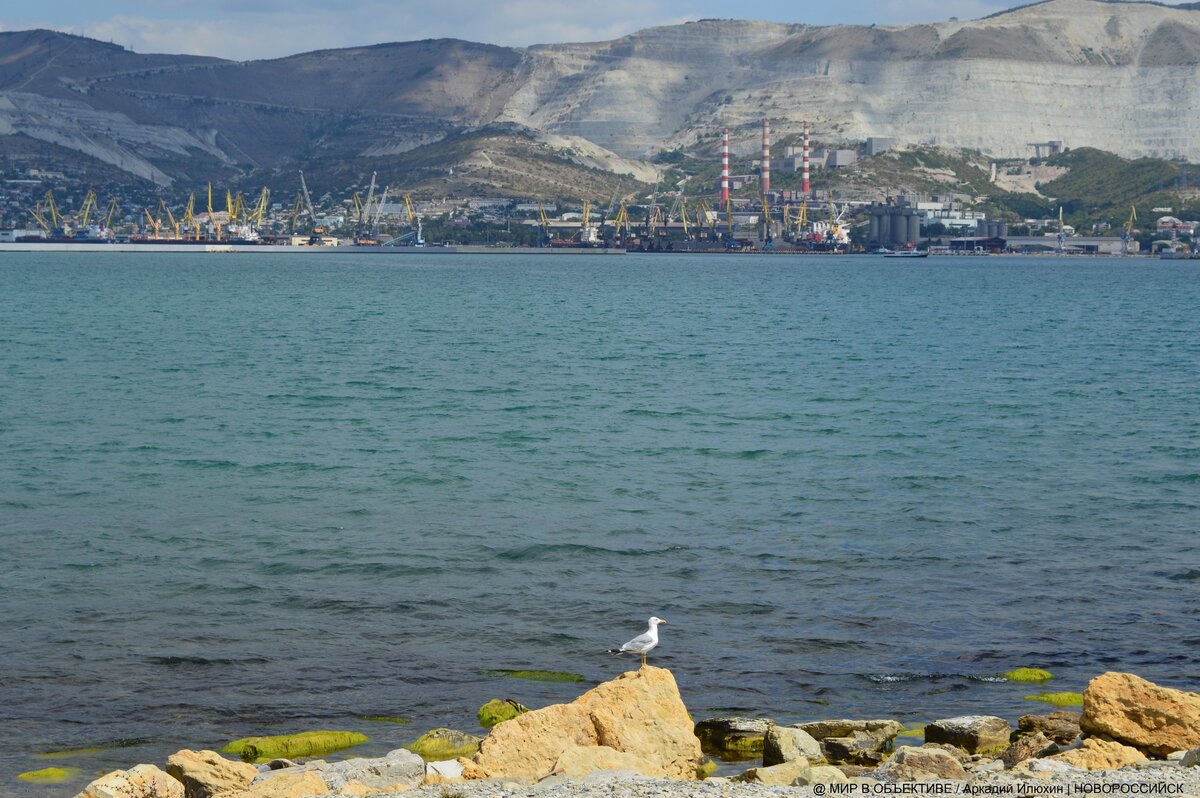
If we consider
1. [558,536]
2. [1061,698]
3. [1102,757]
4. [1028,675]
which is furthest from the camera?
[558,536]

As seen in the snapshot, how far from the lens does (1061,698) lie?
42.7ft

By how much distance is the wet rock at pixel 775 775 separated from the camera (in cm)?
1009

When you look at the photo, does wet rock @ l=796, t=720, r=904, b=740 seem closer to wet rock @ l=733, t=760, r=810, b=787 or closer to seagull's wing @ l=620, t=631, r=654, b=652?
wet rock @ l=733, t=760, r=810, b=787

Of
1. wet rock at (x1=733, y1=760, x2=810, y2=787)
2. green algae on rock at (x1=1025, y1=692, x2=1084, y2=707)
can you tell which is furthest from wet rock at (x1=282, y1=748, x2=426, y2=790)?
green algae on rock at (x1=1025, y1=692, x2=1084, y2=707)

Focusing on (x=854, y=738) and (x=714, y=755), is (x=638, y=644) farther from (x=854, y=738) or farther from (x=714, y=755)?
(x=854, y=738)

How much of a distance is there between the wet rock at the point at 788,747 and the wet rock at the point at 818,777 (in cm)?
126

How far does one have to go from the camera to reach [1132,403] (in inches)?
1405

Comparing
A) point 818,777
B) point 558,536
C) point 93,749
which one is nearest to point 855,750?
point 818,777

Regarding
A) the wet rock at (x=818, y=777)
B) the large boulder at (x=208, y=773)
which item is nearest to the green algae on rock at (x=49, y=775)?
the large boulder at (x=208, y=773)

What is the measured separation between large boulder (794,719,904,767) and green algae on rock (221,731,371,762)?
140 inches

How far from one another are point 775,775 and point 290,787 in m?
3.22

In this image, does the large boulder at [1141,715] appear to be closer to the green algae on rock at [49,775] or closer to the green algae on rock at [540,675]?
the green algae on rock at [540,675]

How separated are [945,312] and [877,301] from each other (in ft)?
45.3

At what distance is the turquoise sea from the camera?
13477mm
